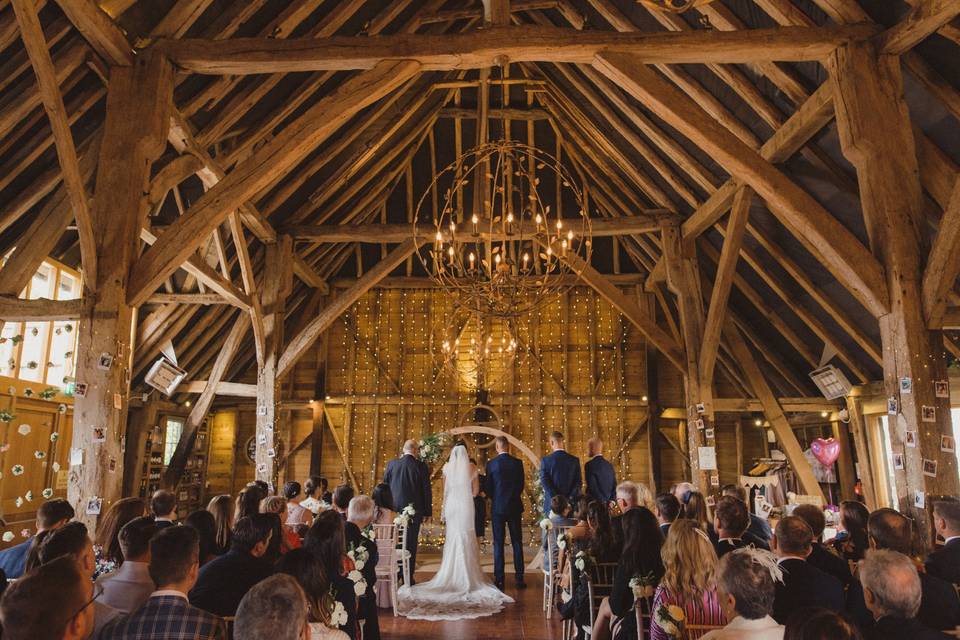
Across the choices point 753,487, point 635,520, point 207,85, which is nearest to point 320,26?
point 207,85

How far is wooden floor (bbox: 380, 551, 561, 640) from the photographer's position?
5.36 meters

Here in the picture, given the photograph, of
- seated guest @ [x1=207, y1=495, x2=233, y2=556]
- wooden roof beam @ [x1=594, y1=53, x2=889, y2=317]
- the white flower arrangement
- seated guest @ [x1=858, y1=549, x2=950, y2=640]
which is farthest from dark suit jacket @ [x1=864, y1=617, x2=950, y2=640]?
wooden roof beam @ [x1=594, y1=53, x2=889, y2=317]

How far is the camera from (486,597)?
6688 mm

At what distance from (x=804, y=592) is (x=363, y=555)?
2.59m

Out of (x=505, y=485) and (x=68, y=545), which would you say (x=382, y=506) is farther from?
(x=68, y=545)

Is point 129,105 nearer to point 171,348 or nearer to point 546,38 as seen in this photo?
point 546,38

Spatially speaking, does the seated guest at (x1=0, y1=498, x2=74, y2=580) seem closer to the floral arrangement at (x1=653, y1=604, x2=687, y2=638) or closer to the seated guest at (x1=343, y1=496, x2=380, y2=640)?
the seated guest at (x1=343, y1=496, x2=380, y2=640)

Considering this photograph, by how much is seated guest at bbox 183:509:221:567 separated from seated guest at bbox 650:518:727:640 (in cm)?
253

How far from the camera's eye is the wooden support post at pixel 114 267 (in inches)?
201

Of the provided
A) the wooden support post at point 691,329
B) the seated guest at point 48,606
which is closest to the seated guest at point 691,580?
the seated guest at point 48,606

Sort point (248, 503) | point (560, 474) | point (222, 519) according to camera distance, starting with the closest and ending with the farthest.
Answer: point (222, 519), point (248, 503), point (560, 474)

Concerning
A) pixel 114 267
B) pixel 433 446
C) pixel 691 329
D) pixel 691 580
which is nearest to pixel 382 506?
pixel 114 267

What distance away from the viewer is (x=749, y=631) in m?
2.24

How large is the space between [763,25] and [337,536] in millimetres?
6298
